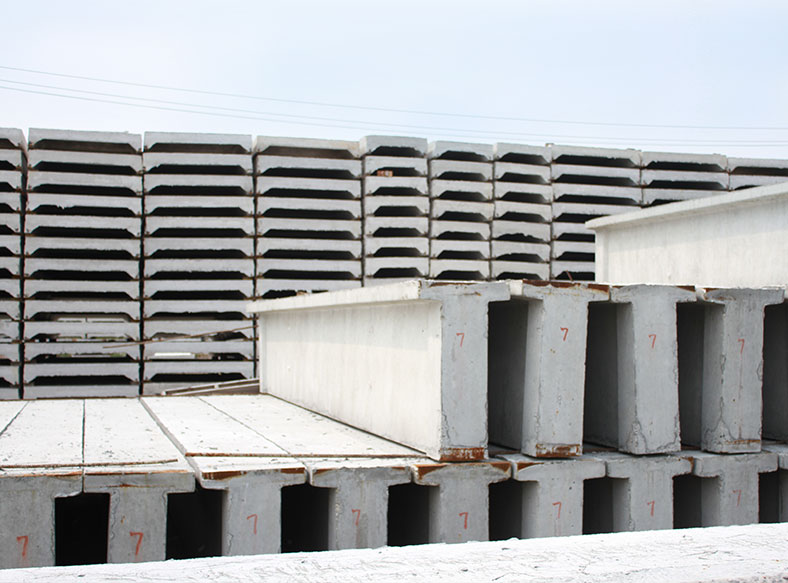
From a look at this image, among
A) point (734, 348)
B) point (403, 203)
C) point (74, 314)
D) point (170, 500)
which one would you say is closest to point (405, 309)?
point (734, 348)

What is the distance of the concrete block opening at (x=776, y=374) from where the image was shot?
14.4 feet

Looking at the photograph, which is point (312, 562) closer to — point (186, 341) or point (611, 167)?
point (186, 341)

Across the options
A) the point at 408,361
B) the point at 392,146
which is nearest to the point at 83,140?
the point at 392,146

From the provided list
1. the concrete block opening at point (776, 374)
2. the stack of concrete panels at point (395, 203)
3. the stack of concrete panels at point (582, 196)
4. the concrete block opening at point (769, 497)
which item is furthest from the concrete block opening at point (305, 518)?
the stack of concrete panels at point (582, 196)

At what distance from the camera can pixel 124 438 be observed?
407cm

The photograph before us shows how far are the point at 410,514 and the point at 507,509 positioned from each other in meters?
0.46

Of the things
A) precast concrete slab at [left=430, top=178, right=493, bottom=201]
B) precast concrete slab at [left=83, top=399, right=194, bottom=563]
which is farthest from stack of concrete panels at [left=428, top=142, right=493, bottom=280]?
precast concrete slab at [left=83, top=399, right=194, bottom=563]

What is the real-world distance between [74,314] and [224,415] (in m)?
3.01

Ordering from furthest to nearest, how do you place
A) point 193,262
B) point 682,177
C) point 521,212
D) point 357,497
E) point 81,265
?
point 682,177
point 521,212
point 193,262
point 81,265
point 357,497

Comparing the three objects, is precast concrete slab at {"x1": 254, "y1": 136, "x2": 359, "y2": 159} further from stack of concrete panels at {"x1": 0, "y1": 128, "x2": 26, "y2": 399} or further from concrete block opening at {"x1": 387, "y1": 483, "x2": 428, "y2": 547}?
concrete block opening at {"x1": 387, "y1": 483, "x2": 428, "y2": 547}

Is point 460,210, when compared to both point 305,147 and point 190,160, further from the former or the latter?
point 190,160

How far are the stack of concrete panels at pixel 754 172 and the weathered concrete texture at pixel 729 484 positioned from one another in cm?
523

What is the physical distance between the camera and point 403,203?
7809 millimetres

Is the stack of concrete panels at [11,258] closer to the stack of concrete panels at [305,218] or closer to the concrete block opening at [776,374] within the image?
the stack of concrete panels at [305,218]
